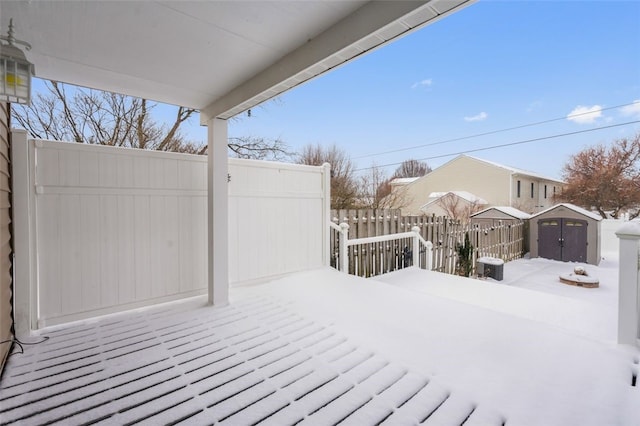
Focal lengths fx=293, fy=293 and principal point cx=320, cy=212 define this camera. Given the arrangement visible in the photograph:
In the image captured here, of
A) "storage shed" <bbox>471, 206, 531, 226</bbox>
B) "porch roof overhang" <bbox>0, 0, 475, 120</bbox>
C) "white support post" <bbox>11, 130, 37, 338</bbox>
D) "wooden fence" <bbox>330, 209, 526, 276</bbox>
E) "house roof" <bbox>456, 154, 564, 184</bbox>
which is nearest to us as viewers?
"porch roof overhang" <bbox>0, 0, 475, 120</bbox>

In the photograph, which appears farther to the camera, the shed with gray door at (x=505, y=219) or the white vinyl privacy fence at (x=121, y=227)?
the shed with gray door at (x=505, y=219)

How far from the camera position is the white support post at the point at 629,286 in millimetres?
2199

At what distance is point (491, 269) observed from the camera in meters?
6.12

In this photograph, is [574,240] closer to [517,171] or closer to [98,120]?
[517,171]

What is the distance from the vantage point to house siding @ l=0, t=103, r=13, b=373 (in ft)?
7.09

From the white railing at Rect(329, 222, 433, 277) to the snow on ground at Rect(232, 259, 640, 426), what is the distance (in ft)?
2.17

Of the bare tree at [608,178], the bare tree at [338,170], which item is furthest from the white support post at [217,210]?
the bare tree at [608,178]

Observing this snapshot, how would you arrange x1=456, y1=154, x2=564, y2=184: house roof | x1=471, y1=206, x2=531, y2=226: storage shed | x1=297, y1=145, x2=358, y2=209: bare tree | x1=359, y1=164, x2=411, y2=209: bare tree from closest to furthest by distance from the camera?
x1=471, y1=206, x2=531, y2=226: storage shed < x1=297, y1=145, x2=358, y2=209: bare tree < x1=359, y1=164, x2=411, y2=209: bare tree < x1=456, y1=154, x2=564, y2=184: house roof

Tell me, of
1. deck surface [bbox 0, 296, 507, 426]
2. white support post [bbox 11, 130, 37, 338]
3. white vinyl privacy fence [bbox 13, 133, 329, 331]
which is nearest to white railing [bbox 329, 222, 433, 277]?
white vinyl privacy fence [bbox 13, 133, 329, 331]

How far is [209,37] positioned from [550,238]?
31.2 ft

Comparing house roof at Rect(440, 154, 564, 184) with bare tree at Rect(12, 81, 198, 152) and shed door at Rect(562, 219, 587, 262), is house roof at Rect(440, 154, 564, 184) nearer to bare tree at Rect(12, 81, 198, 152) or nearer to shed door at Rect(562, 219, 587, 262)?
shed door at Rect(562, 219, 587, 262)

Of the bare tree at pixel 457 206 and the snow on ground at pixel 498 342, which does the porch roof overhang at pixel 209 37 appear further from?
the bare tree at pixel 457 206

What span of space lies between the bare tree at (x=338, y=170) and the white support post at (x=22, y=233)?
6.99 meters

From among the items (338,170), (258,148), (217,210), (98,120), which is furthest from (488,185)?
(98,120)
